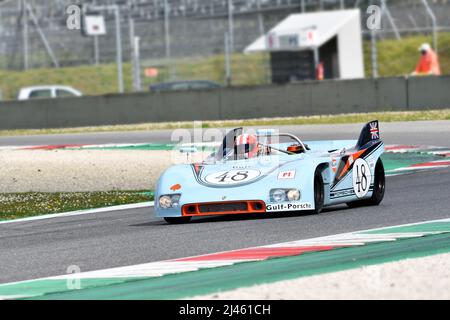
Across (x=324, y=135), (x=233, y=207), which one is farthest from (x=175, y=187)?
(x=324, y=135)

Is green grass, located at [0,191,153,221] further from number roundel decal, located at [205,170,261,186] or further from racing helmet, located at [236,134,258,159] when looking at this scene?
number roundel decal, located at [205,170,261,186]

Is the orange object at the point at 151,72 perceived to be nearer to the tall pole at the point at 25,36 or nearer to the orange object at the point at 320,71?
the tall pole at the point at 25,36

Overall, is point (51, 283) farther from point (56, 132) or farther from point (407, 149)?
point (56, 132)

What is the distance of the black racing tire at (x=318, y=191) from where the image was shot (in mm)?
10711

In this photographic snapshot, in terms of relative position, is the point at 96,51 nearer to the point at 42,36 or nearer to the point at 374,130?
the point at 42,36

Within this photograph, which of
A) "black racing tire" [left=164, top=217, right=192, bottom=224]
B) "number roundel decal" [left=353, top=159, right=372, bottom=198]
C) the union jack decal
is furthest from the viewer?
the union jack decal

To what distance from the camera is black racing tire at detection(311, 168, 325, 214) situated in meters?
10.7

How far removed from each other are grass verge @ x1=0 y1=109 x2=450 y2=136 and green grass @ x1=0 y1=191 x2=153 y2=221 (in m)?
9.67

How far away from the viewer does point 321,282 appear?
268 inches

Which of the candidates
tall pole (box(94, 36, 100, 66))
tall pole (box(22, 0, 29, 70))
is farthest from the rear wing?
tall pole (box(94, 36, 100, 66))

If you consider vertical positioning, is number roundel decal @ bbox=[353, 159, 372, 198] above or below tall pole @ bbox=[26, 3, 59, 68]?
below

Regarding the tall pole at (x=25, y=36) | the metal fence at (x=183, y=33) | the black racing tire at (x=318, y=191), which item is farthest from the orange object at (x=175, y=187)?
the tall pole at (x=25, y=36)

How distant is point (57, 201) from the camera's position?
14328mm
